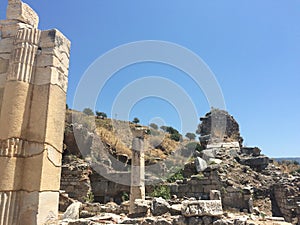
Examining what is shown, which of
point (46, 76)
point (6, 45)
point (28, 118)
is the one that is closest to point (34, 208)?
point (28, 118)

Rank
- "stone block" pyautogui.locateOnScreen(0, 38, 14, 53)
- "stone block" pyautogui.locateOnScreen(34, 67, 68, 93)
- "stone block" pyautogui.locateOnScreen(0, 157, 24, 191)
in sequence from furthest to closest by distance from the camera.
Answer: "stone block" pyautogui.locateOnScreen(0, 38, 14, 53) < "stone block" pyautogui.locateOnScreen(34, 67, 68, 93) < "stone block" pyautogui.locateOnScreen(0, 157, 24, 191)

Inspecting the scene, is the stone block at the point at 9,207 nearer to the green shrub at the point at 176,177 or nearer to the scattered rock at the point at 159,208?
the scattered rock at the point at 159,208

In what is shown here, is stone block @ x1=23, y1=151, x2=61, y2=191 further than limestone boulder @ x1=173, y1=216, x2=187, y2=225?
No

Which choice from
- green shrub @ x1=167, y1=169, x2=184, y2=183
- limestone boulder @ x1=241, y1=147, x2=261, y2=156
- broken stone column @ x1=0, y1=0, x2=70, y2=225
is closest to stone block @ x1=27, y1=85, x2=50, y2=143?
broken stone column @ x1=0, y1=0, x2=70, y2=225

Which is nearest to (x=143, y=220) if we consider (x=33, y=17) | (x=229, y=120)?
(x=33, y=17)

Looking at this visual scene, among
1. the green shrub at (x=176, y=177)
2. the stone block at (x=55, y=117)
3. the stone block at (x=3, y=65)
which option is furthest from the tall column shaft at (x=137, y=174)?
the stone block at (x=3, y=65)

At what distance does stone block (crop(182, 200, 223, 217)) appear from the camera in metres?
4.44

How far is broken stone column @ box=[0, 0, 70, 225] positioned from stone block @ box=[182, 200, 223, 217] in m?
2.26

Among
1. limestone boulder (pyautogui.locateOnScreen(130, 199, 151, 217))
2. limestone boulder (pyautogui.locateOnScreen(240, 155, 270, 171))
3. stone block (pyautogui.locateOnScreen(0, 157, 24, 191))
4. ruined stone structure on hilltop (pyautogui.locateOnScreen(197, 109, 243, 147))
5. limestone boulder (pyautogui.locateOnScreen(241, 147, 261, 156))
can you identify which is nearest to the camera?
stone block (pyautogui.locateOnScreen(0, 157, 24, 191))

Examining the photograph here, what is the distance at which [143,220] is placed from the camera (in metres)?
4.40

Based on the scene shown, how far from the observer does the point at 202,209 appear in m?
4.47

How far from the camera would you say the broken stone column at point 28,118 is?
12.3 feet

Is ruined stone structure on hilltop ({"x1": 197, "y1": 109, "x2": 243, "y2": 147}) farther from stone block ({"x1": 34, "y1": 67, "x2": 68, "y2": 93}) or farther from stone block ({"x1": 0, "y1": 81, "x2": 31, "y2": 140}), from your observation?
stone block ({"x1": 0, "y1": 81, "x2": 31, "y2": 140})

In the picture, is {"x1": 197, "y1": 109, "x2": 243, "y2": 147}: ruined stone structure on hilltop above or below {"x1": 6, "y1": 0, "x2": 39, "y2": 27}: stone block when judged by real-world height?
above
